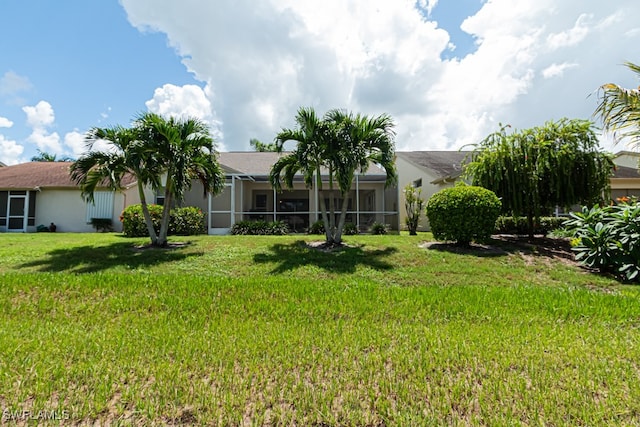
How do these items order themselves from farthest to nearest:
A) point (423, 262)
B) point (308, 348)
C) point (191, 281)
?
1. point (423, 262)
2. point (191, 281)
3. point (308, 348)

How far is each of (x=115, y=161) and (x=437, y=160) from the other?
2038cm

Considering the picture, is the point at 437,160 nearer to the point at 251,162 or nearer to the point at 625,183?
the point at 625,183

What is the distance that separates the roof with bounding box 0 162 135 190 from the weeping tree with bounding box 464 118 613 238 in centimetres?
1955

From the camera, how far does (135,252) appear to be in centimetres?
984

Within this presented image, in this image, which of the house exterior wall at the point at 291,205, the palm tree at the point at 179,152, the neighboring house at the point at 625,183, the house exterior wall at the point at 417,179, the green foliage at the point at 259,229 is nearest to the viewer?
the palm tree at the point at 179,152

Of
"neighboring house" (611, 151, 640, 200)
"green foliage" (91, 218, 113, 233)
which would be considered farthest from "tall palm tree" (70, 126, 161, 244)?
"neighboring house" (611, 151, 640, 200)

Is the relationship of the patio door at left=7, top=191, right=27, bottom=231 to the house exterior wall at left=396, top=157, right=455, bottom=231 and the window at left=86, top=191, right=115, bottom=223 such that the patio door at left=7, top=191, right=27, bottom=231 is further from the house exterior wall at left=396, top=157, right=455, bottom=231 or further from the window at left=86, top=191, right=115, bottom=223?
the house exterior wall at left=396, top=157, right=455, bottom=231

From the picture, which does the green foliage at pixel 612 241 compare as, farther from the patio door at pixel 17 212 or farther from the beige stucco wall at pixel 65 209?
the patio door at pixel 17 212

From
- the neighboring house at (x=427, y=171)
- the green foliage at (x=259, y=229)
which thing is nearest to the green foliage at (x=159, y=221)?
the green foliage at (x=259, y=229)

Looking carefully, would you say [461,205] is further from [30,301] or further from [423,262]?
[30,301]

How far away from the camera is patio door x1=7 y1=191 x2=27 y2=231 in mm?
18438

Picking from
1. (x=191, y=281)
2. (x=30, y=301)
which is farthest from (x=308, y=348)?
(x=30, y=301)

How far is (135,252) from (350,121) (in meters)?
7.91

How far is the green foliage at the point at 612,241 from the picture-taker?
7.27 meters
